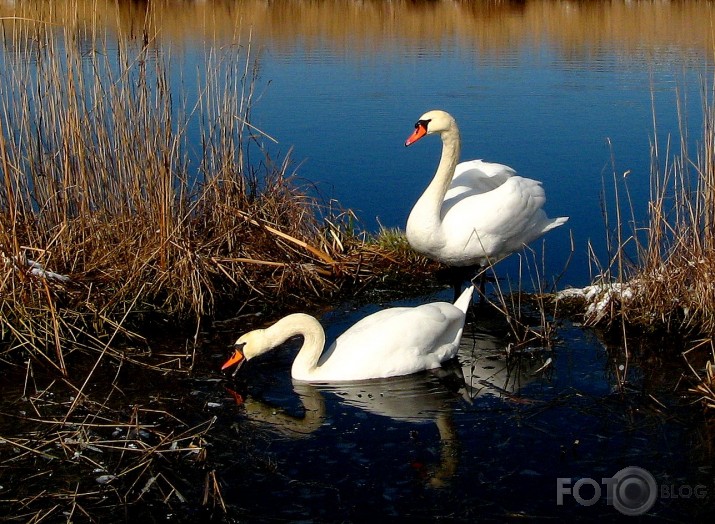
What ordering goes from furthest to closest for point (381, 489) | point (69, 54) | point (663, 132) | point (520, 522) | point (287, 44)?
point (287, 44) → point (663, 132) → point (69, 54) → point (381, 489) → point (520, 522)

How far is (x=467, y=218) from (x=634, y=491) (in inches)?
119

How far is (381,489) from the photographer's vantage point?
14.3 feet

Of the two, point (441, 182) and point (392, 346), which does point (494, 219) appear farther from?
point (392, 346)

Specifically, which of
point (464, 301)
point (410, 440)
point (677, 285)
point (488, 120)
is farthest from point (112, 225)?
point (488, 120)

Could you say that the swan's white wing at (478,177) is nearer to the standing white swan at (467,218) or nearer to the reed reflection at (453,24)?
the standing white swan at (467,218)

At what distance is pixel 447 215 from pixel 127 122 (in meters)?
2.35

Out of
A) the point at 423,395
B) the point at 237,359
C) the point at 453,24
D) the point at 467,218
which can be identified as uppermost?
the point at 453,24

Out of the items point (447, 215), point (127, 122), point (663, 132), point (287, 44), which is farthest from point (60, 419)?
point (287, 44)

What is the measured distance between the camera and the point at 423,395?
5.46 meters

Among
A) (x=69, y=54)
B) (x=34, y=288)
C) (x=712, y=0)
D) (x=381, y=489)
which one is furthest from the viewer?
(x=712, y=0)

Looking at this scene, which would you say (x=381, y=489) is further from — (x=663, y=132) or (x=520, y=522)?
(x=663, y=132)

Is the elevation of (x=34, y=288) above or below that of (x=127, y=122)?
below

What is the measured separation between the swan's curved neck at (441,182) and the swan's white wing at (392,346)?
124 centimetres

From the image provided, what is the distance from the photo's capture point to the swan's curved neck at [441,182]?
702cm
